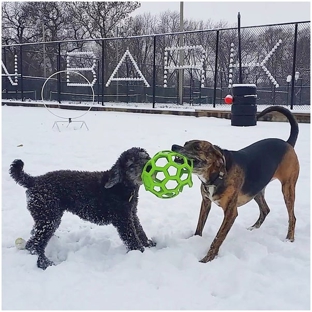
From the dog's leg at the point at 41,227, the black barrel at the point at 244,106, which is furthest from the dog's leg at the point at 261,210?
the black barrel at the point at 244,106

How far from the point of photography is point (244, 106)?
11.8m

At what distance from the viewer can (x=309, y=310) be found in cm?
285

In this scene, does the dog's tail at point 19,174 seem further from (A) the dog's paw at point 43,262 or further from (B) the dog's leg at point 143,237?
(B) the dog's leg at point 143,237

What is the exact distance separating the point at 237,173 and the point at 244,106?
8.26 metres

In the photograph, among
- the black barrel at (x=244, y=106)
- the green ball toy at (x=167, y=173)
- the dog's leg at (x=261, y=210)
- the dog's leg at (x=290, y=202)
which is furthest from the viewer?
the black barrel at (x=244, y=106)

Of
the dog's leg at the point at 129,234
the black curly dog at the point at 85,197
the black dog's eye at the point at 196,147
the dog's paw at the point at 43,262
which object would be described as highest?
the black dog's eye at the point at 196,147

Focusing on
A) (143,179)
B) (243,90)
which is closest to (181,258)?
(143,179)

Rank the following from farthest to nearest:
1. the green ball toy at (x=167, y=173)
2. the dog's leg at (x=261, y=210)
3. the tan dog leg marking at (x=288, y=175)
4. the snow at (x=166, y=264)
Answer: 1. the dog's leg at (x=261, y=210)
2. the tan dog leg marking at (x=288, y=175)
3. the green ball toy at (x=167, y=173)
4. the snow at (x=166, y=264)

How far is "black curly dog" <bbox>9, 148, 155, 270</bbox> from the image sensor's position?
3.71 m

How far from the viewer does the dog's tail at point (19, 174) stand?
12.2ft

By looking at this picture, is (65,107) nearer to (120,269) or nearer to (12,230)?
(12,230)

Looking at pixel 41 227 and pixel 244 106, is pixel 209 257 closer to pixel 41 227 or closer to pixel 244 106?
pixel 41 227

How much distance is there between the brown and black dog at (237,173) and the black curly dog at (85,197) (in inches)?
23.2

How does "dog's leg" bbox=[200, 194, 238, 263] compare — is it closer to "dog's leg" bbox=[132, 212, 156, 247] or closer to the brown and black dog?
the brown and black dog
